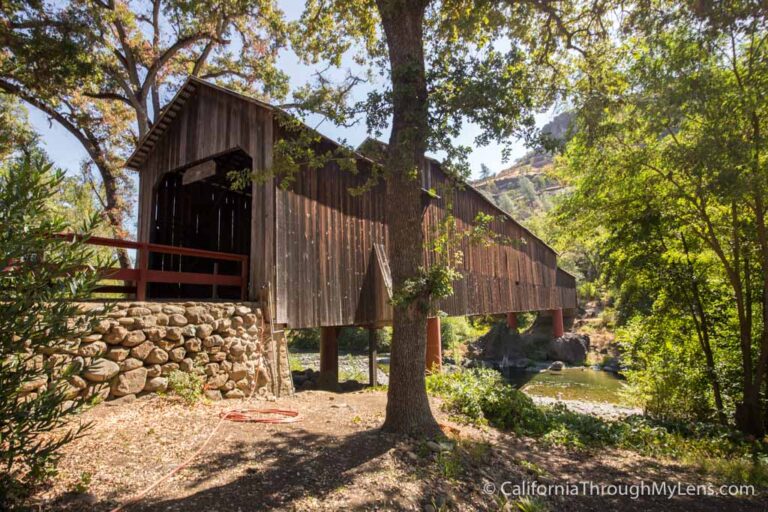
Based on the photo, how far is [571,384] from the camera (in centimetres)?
1848

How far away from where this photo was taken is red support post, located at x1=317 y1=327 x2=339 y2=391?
11428 mm

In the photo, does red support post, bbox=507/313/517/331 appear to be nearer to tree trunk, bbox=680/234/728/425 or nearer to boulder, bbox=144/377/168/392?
tree trunk, bbox=680/234/728/425

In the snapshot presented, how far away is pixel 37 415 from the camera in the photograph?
8.80 ft

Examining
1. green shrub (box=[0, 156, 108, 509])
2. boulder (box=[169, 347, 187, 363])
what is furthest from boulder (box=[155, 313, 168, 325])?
green shrub (box=[0, 156, 108, 509])

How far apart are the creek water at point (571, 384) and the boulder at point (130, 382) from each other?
45.4 ft

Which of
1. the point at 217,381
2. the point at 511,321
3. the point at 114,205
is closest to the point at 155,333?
the point at 217,381

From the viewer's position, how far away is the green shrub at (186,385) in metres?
6.06

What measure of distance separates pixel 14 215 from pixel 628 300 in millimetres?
A: 10486

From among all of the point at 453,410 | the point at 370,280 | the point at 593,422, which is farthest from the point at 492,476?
the point at 370,280

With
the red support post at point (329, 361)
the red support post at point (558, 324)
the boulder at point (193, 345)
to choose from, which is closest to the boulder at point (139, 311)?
the boulder at point (193, 345)

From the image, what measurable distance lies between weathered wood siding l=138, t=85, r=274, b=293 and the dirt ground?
299 cm

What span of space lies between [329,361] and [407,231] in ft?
24.1

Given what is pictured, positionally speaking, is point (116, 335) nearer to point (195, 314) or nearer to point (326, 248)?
point (195, 314)

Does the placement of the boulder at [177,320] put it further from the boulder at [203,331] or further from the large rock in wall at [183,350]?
the boulder at [203,331]
